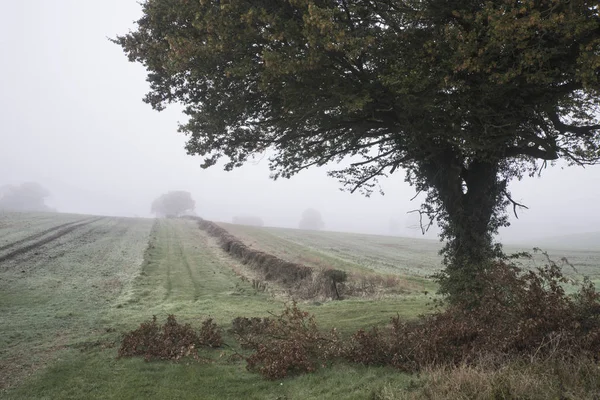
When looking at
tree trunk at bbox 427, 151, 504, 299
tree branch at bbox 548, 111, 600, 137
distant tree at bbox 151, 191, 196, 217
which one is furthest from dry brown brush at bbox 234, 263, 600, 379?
distant tree at bbox 151, 191, 196, 217

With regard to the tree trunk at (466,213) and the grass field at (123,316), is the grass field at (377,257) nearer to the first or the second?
the tree trunk at (466,213)

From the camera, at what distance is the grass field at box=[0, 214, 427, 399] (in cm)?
795

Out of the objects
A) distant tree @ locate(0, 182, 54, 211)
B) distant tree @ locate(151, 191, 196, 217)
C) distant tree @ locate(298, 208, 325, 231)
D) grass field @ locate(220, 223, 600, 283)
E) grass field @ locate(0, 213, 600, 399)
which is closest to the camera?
grass field @ locate(0, 213, 600, 399)

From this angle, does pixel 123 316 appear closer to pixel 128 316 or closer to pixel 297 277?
pixel 128 316

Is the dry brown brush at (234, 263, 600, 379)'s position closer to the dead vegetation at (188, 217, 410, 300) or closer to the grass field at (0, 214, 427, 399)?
the grass field at (0, 214, 427, 399)

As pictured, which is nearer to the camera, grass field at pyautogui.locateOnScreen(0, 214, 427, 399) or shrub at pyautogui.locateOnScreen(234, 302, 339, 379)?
grass field at pyautogui.locateOnScreen(0, 214, 427, 399)

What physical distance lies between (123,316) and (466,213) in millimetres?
14042

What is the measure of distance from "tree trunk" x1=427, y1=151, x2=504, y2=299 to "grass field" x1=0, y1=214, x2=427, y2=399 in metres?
2.72

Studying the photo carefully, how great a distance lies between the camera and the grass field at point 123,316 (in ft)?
26.1

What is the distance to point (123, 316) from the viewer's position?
15.1m

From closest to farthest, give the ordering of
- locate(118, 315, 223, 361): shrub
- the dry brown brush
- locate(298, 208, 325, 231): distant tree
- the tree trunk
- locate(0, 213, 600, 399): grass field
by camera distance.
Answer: the dry brown brush
locate(0, 213, 600, 399): grass field
locate(118, 315, 223, 361): shrub
the tree trunk
locate(298, 208, 325, 231): distant tree

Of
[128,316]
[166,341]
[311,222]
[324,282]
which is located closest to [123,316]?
[128,316]

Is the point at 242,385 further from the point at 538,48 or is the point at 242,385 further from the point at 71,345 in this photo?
the point at 538,48

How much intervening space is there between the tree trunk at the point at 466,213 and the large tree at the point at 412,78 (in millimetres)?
46
